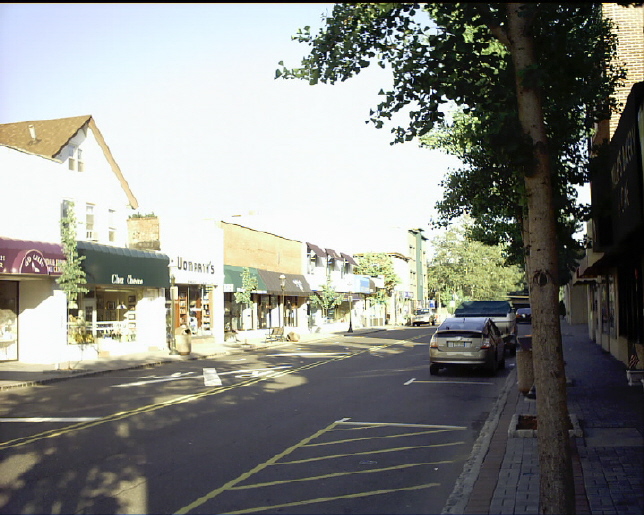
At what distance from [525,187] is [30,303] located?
23.6 metres

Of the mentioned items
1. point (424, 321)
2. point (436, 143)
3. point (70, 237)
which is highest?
point (436, 143)

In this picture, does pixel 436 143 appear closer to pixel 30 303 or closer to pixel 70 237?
pixel 70 237

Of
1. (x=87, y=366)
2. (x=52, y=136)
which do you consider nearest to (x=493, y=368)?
(x=87, y=366)

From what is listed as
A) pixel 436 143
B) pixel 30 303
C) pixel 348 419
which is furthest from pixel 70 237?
pixel 348 419

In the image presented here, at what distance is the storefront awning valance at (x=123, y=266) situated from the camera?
27.5m

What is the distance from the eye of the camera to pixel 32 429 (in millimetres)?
11836

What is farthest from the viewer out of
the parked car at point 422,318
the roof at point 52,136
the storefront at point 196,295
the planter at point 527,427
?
the parked car at point 422,318

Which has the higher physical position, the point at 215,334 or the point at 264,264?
the point at 264,264

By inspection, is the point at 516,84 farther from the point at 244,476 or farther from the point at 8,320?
the point at 8,320

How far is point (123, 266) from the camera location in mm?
A: 29672

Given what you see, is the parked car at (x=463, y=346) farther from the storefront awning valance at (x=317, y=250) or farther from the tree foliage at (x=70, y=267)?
the storefront awning valance at (x=317, y=250)

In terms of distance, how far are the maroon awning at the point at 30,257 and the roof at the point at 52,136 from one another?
3892 millimetres

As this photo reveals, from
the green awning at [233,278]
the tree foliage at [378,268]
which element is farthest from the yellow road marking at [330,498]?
the tree foliage at [378,268]

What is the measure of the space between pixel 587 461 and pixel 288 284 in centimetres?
4153
